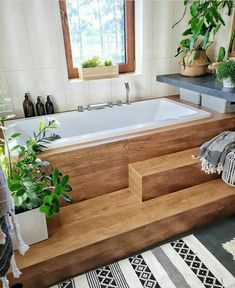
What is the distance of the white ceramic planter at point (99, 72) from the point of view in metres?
2.28

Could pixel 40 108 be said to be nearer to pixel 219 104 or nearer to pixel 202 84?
pixel 202 84

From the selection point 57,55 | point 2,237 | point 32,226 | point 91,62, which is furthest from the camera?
point 91,62

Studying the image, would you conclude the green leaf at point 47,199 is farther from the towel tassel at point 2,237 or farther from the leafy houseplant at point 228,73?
the leafy houseplant at point 228,73

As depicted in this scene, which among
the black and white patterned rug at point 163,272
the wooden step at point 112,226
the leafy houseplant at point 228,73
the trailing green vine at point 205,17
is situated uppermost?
the trailing green vine at point 205,17

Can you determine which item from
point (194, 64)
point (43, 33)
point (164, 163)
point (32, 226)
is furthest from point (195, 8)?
point (32, 226)

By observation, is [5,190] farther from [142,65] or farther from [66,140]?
[142,65]

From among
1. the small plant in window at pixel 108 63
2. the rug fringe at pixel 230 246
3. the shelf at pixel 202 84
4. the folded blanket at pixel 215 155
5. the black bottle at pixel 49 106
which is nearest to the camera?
the rug fringe at pixel 230 246

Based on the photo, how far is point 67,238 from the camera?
4.48 ft

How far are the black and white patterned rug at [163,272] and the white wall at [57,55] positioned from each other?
1.56 m

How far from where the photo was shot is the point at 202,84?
213cm

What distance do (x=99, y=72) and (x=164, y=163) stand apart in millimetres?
1162

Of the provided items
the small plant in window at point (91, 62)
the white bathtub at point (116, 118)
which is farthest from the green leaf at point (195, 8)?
the small plant in window at point (91, 62)

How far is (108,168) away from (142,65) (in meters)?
1.35

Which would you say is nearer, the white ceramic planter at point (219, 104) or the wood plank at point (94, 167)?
the wood plank at point (94, 167)
